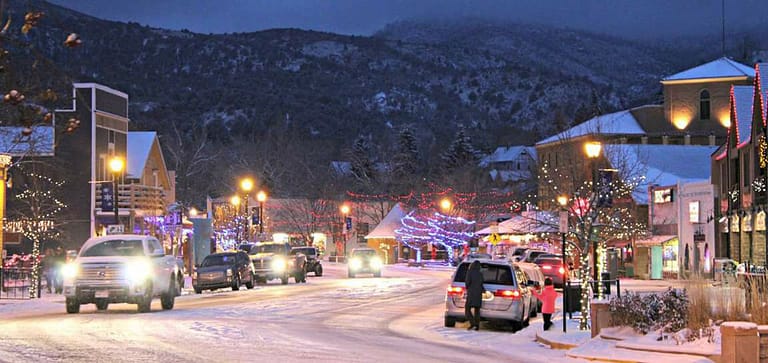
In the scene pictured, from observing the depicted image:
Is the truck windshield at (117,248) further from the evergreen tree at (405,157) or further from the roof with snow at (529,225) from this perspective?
the evergreen tree at (405,157)

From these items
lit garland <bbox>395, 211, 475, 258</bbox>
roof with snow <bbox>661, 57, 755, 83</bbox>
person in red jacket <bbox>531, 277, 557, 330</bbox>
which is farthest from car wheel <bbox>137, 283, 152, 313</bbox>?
roof with snow <bbox>661, 57, 755, 83</bbox>

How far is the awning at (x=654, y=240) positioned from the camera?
2651 inches

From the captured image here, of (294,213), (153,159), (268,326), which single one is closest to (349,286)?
(268,326)

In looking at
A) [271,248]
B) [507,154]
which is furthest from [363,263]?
[507,154]

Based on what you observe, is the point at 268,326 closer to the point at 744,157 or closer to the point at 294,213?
the point at 744,157

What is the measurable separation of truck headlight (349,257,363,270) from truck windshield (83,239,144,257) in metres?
31.0

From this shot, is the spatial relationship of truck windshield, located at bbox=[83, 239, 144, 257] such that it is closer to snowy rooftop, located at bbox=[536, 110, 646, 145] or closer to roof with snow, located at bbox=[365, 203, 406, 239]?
roof with snow, located at bbox=[365, 203, 406, 239]

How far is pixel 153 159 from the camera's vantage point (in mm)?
69562

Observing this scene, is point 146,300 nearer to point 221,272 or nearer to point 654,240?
point 221,272

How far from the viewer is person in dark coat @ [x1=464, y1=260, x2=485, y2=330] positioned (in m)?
25.8

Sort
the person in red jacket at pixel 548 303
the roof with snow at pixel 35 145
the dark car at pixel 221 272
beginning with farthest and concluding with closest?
the roof with snow at pixel 35 145, the dark car at pixel 221 272, the person in red jacket at pixel 548 303

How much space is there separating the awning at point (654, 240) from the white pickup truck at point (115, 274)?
1724 inches

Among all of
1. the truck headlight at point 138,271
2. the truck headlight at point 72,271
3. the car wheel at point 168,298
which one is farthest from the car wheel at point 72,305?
the car wheel at point 168,298

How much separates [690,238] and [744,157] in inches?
344
